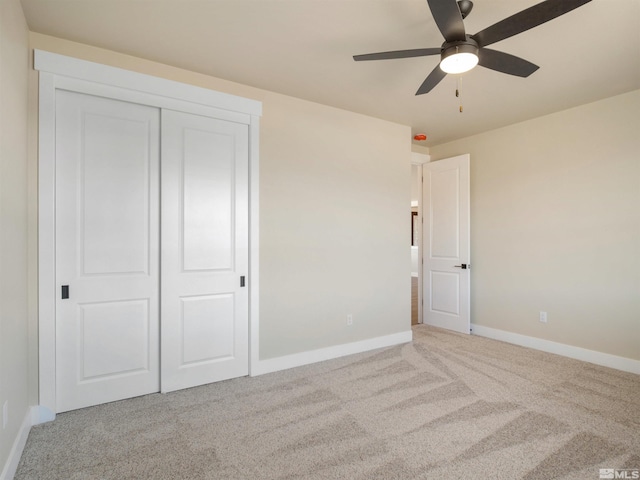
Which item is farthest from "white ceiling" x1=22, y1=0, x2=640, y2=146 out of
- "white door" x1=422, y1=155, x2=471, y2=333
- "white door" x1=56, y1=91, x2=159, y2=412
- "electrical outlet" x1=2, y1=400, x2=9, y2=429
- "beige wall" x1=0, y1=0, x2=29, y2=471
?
"electrical outlet" x1=2, y1=400, x2=9, y2=429

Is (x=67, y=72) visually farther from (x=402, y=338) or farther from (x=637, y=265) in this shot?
(x=637, y=265)

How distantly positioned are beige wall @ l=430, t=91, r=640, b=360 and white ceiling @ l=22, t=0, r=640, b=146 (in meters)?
0.47

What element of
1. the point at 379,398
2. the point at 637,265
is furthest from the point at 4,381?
the point at 637,265

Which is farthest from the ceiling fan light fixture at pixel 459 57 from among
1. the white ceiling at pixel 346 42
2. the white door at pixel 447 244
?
the white door at pixel 447 244

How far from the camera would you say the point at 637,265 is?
327cm

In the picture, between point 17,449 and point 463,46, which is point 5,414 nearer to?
point 17,449

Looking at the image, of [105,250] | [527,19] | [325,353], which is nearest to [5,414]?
[105,250]

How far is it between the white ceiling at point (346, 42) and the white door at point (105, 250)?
0.55m

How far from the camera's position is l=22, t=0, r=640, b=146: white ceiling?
2135 mm

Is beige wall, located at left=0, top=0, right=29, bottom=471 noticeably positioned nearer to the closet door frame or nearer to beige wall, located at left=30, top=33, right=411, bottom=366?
the closet door frame

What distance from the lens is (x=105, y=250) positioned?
8.57 feet

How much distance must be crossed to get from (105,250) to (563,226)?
4.41 m

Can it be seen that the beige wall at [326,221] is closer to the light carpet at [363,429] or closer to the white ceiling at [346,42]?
the white ceiling at [346,42]

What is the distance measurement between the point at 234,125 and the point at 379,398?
2.62m
